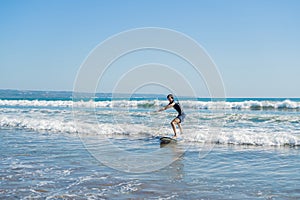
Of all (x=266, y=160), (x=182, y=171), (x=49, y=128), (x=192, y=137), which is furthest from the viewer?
(x=49, y=128)

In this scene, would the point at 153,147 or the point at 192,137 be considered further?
the point at 192,137

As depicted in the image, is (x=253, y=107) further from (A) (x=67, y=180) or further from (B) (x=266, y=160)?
(A) (x=67, y=180)

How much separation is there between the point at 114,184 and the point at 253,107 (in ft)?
95.4

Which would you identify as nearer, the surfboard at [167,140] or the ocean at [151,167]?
the ocean at [151,167]

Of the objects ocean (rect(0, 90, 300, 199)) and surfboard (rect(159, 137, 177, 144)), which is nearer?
ocean (rect(0, 90, 300, 199))

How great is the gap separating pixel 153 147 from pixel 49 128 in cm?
763

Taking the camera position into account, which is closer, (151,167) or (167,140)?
(151,167)

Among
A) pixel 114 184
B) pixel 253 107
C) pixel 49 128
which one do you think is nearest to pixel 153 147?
pixel 114 184

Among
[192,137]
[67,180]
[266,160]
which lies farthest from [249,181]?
[192,137]

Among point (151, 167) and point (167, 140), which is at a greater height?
point (167, 140)

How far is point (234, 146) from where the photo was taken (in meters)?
11.8

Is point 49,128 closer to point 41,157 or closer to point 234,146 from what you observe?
point 41,157

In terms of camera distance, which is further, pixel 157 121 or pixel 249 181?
pixel 157 121

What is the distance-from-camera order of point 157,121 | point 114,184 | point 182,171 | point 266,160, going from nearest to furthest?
1. point 114,184
2. point 182,171
3. point 266,160
4. point 157,121
